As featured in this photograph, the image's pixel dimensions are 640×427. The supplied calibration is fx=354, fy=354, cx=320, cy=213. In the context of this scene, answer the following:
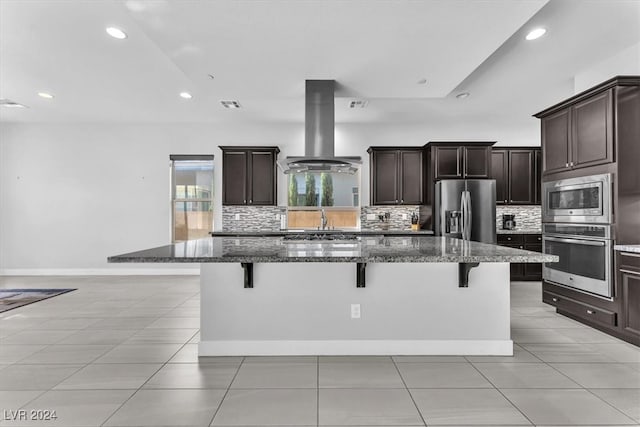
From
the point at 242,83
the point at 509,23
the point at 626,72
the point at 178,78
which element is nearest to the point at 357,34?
the point at 509,23

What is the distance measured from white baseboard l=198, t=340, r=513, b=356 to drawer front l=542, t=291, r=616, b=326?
1233 mm

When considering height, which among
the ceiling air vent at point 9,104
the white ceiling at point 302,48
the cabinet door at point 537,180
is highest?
the ceiling air vent at point 9,104

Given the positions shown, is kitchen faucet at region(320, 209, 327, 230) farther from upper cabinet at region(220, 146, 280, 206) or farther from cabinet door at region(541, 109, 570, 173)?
cabinet door at region(541, 109, 570, 173)

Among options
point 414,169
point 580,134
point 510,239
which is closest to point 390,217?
point 414,169

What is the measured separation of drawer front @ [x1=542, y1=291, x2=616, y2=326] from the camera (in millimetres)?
3246

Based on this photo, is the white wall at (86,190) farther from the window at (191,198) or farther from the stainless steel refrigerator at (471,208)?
the stainless steel refrigerator at (471,208)

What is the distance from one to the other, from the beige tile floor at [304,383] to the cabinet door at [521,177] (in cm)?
336

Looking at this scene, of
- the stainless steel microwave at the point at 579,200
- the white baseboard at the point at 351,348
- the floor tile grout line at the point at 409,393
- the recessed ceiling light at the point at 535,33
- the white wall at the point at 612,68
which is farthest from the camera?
the white wall at the point at 612,68

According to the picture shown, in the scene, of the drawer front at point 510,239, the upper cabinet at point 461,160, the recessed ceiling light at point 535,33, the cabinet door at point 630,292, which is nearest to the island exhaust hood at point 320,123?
the recessed ceiling light at point 535,33

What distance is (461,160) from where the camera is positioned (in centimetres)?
573

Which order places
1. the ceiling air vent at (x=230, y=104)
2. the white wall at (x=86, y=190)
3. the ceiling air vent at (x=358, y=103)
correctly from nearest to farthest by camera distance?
the ceiling air vent at (x=358, y=103) < the ceiling air vent at (x=230, y=104) < the white wall at (x=86, y=190)

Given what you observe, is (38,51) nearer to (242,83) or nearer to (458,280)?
(242,83)

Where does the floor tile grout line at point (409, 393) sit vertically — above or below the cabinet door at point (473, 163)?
below

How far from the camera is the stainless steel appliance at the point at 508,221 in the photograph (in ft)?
20.7
